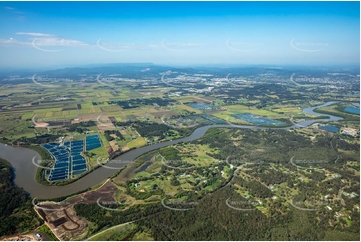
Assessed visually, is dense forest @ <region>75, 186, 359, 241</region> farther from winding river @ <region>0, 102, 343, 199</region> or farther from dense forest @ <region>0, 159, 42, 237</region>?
winding river @ <region>0, 102, 343, 199</region>

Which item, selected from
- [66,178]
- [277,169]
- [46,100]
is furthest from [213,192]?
[46,100]

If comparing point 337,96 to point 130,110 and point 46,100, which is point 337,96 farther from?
point 46,100

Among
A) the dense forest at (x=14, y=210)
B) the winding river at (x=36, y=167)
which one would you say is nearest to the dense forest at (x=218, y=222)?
the dense forest at (x=14, y=210)

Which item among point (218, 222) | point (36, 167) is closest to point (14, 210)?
point (36, 167)

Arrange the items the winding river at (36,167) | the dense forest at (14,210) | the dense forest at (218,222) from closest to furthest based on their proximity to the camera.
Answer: the dense forest at (218,222) < the dense forest at (14,210) < the winding river at (36,167)

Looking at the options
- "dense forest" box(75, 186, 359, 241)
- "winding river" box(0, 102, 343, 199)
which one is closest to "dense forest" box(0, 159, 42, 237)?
"winding river" box(0, 102, 343, 199)

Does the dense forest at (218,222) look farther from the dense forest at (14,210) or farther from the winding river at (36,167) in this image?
the winding river at (36,167)

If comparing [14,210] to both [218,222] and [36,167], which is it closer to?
[36,167]

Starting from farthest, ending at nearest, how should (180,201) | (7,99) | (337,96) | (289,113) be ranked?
(337,96) → (7,99) → (289,113) → (180,201)

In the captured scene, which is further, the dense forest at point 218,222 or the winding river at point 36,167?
the winding river at point 36,167
